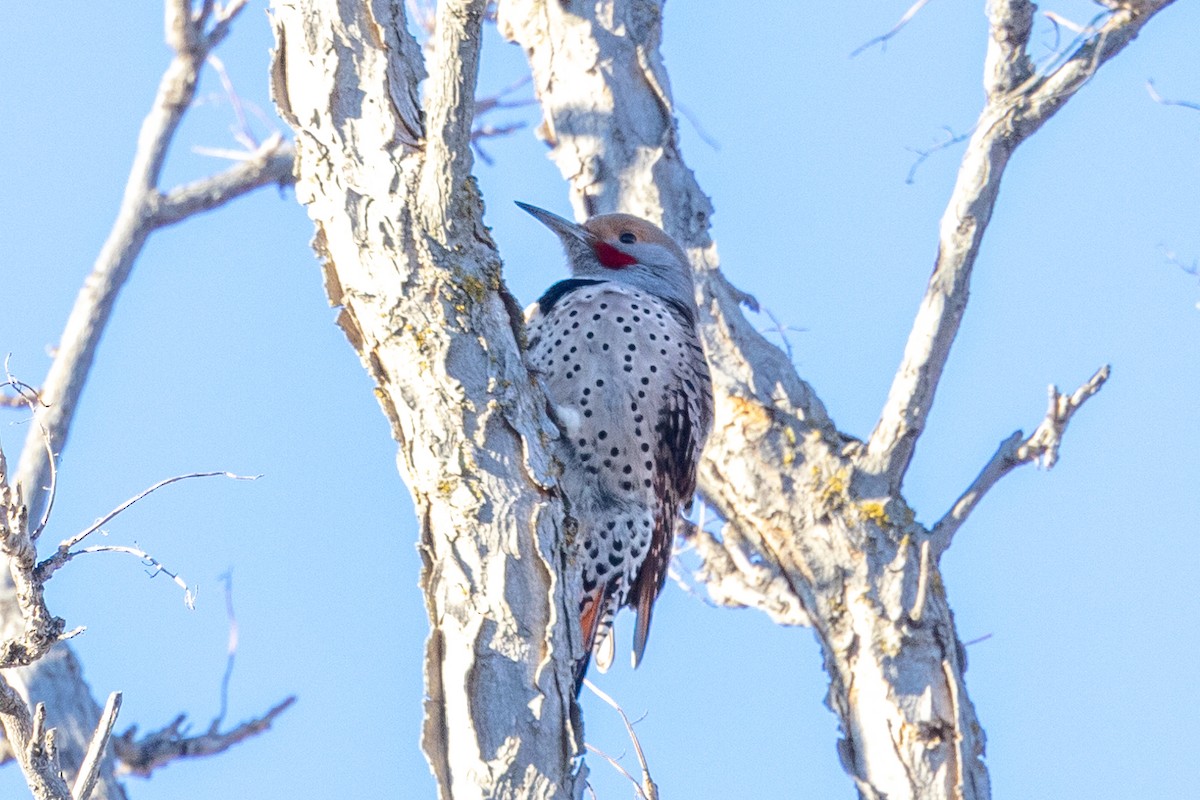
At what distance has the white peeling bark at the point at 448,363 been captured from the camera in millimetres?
3170

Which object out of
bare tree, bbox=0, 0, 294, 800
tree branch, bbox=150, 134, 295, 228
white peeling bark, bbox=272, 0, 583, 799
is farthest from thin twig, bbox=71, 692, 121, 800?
tree branch, bbox=150, 134, 295, 228

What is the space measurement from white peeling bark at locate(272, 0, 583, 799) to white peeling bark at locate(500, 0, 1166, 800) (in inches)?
75.5

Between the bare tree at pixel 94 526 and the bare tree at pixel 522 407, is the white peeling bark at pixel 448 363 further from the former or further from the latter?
the bare tree at pixel 94 526

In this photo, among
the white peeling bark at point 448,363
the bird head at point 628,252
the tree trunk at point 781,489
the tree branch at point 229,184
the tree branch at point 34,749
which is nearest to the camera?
the tree branch at point 34,749

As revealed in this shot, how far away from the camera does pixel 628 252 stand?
5672 mm

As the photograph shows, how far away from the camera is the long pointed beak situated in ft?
18.9

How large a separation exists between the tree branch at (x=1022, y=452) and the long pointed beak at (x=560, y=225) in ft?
5.73

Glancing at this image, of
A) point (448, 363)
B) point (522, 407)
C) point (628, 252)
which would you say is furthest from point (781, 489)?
point (448, 363)

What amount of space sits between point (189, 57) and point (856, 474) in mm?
3547

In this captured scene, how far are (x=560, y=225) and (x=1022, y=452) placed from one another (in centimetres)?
194

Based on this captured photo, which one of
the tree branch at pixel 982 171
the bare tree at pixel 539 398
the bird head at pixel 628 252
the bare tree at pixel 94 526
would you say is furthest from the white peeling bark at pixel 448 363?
the bird head at pixel 628 252

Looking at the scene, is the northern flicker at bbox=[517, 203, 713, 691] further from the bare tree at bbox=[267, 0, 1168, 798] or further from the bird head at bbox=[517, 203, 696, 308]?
the bare tree at bbox=[267, 0, 1168, 798]

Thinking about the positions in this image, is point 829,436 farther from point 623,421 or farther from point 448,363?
point 448,363

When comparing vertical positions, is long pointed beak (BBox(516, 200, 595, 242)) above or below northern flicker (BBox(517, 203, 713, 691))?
above
